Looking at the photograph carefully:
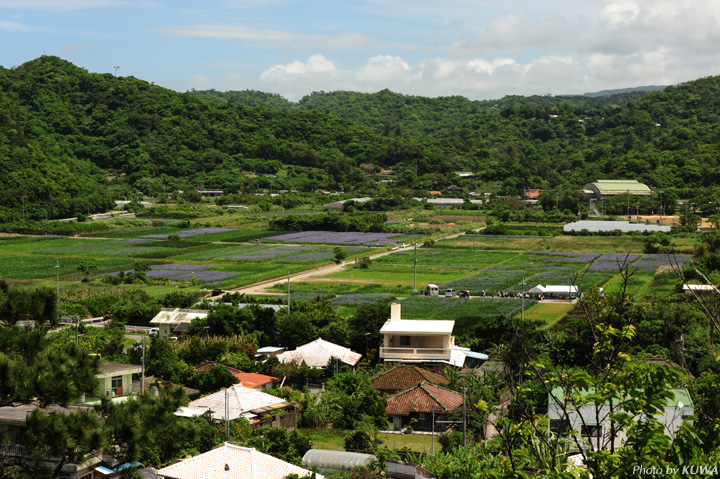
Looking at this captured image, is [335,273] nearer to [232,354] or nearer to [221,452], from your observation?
[232,354]

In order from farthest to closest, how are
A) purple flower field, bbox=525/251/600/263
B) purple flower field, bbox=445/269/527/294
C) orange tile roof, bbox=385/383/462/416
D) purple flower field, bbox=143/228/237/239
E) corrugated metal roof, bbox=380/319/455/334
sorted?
purple flower field, bbox=143/228/237/239
purple flower field, bbox=525/251/600/263
purple flower field, bbox=445/269/527/294
corrugated metal roof, bbox=380/319/455/334
orange tile roof, bbox=385/383/462/416

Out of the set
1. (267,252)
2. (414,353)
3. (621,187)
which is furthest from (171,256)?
(621,187)

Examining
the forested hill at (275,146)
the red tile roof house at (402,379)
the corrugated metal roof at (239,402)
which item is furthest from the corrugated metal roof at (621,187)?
the corrugated metal roof at (239,402)

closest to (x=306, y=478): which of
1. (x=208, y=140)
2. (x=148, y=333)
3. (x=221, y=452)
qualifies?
(x=221, y=452)

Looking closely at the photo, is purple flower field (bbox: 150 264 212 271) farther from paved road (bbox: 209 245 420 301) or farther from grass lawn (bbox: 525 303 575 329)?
grass lawn (bbox: 525 303 575 329)

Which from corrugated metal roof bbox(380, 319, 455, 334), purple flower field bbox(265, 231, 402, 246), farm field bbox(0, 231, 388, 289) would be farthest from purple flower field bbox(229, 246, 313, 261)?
corrugated metal roof bbox(380, 319, 455, 334)

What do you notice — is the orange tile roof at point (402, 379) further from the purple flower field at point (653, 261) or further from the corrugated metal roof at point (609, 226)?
the corrugated metal roof at point (609, 226)

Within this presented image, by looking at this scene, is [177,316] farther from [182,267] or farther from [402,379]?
[182,267]
